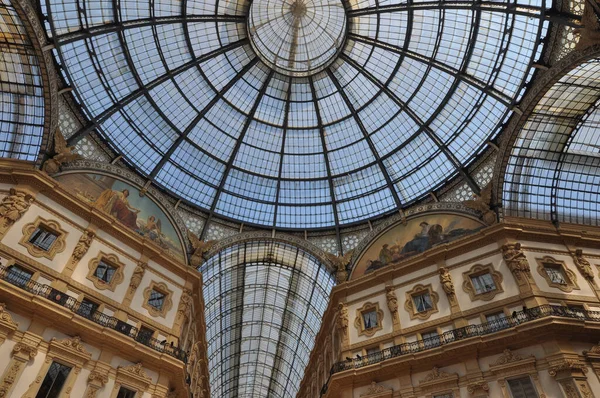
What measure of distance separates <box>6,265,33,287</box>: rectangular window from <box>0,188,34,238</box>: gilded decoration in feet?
6.46

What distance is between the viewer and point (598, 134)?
26.1 metres

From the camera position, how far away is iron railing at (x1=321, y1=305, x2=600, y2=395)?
1978 centimetres

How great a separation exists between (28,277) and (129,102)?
14808mm

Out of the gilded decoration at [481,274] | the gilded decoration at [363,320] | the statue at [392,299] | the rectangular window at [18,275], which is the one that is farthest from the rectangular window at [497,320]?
the rectangular window at [18,275]

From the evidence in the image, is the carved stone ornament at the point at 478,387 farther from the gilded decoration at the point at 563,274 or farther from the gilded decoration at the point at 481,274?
the gilded decoration at the point at 563,274

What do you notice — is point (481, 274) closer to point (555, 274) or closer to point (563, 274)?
point (555, 274)

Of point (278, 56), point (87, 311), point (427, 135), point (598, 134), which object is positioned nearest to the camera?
point (87, 311)

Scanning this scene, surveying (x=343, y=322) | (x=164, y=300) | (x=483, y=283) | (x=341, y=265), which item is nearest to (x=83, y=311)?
(x=164, y=300)

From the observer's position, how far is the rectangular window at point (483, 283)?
22969 mm

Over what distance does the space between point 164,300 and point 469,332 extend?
19061 mm

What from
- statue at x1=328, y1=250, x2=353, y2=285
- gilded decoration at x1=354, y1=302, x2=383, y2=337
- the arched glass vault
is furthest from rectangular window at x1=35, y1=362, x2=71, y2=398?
statue at x1=328, y1=250, x2=353, y2=285

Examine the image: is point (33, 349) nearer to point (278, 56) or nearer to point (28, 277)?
point (28, 277)

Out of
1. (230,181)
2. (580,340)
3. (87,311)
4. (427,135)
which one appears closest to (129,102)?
(230,181)

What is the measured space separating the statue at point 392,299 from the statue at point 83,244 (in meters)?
19.2
